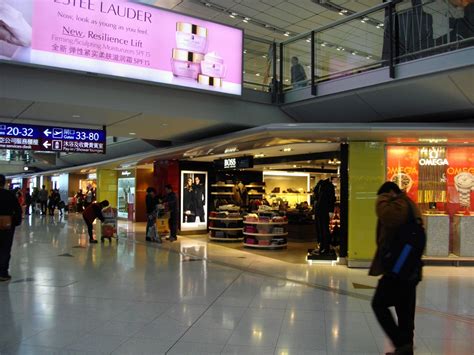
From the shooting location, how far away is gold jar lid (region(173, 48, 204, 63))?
8.45 m

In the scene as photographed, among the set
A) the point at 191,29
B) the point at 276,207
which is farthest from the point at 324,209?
the point at 276,207

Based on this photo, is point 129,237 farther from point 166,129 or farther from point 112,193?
point 112,193

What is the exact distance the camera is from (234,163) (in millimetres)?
13414

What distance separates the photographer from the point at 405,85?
7.85 meters

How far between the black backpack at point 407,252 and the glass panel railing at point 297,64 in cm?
637

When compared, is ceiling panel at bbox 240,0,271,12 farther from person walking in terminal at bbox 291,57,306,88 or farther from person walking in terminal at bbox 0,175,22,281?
person walking in terminal at bbox 0,175,22,281

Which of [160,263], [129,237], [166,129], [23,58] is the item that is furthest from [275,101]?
[129,237]

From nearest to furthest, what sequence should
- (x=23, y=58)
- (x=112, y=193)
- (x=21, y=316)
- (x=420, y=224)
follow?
(x=420, y=224)
(x=21, y=316)
(x=23, y=58)
(x=112, y=193)

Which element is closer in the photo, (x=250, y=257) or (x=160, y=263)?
(x=160, y=263)

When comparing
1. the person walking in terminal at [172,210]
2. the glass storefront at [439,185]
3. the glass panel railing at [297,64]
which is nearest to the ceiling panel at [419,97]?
the glass storefront at [439,185]

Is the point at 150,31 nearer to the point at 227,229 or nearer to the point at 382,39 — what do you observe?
the point at 382,39

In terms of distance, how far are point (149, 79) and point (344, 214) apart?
16.2 ft

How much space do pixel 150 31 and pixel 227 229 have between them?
714 centimetres

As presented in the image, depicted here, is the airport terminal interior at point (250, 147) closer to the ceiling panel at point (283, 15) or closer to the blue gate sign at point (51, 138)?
the blue gate sign at point (51, 138)
